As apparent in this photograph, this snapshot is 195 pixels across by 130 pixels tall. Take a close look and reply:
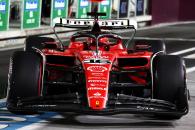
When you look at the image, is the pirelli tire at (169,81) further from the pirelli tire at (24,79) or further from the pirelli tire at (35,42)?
the pirelli tire at (35,42)

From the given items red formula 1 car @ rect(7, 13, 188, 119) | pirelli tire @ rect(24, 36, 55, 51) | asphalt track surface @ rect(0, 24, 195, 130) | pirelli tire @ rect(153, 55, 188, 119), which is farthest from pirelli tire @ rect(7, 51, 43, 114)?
pirelli tire @ rect(24, 36, 55, 51)

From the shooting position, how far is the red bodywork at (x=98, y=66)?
7695 millimetres

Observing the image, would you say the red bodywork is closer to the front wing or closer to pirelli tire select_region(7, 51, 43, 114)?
the front wing

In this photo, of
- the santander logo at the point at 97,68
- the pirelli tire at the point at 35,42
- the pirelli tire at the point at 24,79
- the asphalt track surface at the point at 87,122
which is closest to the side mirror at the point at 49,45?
the pirelli tire at the point at 35,42

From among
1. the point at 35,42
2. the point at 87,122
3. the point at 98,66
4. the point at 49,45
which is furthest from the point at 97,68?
the point at 35,42

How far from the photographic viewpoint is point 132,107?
300 inches

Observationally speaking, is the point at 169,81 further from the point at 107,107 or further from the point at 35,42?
the point at 35,42

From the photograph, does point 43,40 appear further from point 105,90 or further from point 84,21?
point 105,90

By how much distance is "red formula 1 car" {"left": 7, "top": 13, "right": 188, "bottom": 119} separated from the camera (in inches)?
302

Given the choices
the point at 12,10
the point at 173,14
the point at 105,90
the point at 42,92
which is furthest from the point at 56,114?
the point at 173,14

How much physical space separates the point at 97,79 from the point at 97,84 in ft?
0.30

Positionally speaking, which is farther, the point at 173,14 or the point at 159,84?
the point at 173,14

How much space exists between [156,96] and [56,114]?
1.30 m

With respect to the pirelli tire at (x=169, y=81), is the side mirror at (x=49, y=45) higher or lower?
higher
